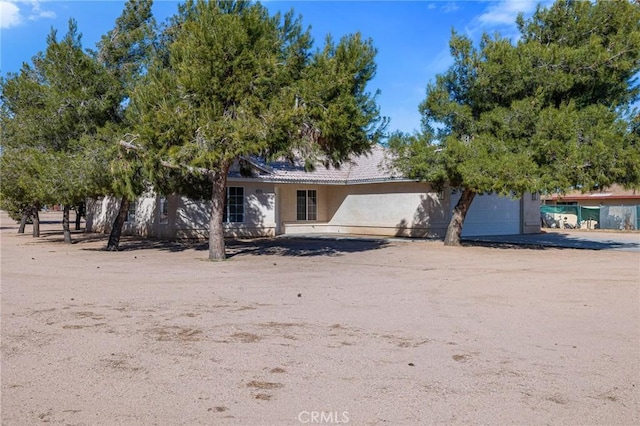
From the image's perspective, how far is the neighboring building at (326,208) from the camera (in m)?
26.5

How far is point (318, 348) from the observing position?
21.9 feet

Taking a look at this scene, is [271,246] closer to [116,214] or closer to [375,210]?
[375,210]

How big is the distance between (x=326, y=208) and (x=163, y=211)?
31.5 feet

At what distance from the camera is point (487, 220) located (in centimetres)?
2919

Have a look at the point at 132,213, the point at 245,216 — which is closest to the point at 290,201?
the point at 245,216

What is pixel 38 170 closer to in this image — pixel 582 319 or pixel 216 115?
pixel 216 115

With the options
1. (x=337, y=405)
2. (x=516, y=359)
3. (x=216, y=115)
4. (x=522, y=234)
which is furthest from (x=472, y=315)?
(x=522, y=234)

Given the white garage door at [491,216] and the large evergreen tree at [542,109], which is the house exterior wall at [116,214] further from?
the white garage door at [491,216]

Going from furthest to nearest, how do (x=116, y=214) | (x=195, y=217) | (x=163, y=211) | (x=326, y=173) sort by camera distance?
(x=326, y=173) → (x=116, y=214) → (x=163, y=211) → (x=195, y=217)

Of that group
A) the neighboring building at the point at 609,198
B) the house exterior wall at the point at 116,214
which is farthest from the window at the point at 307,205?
the neighboring building at the point at 609,198

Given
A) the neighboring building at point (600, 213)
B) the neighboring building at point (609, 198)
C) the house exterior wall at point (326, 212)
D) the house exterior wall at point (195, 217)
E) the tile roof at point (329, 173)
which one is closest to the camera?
the house exterior wall at point (195, 217)

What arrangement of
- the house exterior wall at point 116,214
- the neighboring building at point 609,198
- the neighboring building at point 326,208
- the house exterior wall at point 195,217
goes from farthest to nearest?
the neighboring building at point 609,198
the house exterior wall at point 116,214
the neighboring building at point 326,208
the house exterior wall at point 195,217

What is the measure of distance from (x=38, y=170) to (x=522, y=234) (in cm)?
2427

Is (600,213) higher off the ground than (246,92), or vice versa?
(246,92)
